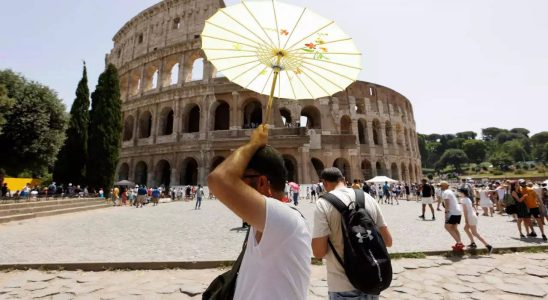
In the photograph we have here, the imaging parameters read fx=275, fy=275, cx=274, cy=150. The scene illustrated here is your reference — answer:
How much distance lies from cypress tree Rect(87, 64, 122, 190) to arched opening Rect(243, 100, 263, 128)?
12.4 meters

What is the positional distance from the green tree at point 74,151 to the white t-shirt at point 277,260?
26143 mm

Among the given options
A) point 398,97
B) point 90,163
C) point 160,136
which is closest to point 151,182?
point 160,136

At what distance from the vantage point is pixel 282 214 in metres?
1.21

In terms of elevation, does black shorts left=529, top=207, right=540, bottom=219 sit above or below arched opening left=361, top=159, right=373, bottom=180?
below

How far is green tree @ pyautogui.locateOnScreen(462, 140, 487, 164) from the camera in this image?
90875mm

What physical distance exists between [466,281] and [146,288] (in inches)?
194

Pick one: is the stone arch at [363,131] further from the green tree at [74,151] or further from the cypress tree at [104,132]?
the green tree at [74,151]

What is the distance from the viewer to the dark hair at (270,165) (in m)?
1.37

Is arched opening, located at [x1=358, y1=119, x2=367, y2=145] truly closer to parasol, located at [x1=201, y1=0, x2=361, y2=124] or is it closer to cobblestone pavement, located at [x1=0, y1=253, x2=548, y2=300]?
cobblestone pavement, located at [x1=0, y1=253, x2=548, y2=300]

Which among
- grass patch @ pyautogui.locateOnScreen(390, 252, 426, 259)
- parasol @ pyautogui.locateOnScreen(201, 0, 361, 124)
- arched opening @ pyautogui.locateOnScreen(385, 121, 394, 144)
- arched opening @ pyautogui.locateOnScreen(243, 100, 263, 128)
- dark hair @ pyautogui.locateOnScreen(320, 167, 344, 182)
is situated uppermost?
arched opening @ pyautogui.locateOnScreen(243, 100, 263, 128)

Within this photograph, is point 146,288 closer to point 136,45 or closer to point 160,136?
point 160,136

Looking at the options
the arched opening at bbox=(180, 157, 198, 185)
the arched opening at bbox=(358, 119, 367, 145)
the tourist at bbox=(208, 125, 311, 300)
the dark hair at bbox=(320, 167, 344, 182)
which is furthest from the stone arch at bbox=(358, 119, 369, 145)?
the tourist at bbox=(208, 125, 311, 300)

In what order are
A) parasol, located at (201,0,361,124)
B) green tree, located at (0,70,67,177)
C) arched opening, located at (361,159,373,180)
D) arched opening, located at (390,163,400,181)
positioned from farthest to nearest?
1. arched opening, located at (390,163,400,181)
2. arched opening, located at (361,159,373,180)
3. green tree, located at (0,70,67,177)
4. parasol, located at (201,0,361,124)

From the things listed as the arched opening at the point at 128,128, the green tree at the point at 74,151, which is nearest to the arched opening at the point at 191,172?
the arched opening at the point at 128,128
